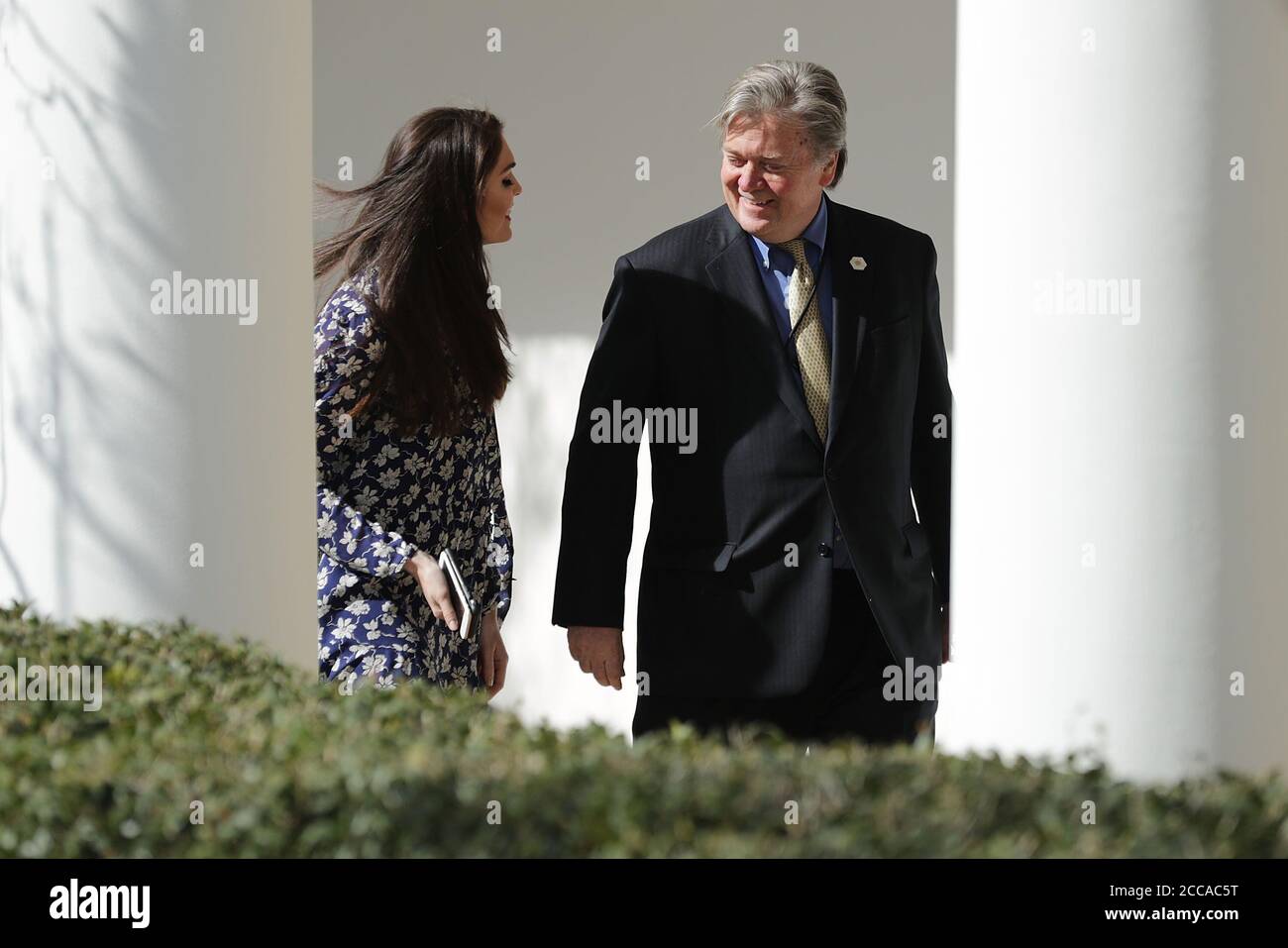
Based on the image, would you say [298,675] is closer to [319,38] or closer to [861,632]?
[861,632]

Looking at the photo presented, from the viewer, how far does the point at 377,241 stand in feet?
14.1

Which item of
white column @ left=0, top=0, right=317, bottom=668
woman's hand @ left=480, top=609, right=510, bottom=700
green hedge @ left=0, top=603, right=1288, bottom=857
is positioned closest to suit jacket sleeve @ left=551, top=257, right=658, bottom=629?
woman's hand @ left=480, top=609, right=510, bottom=700

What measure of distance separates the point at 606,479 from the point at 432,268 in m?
0.68

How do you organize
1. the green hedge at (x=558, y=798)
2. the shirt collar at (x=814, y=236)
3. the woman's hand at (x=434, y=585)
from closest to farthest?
the green hedge at (x=558, y=798) < the woman's hand at (x=434, y=585) < the shirt collar at (x=814, y=236)

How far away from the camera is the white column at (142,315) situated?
376 centimetres

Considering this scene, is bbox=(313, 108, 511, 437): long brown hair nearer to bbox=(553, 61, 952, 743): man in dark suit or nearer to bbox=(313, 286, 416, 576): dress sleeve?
bbox=(313, 286, 416, 576): dress sleeve

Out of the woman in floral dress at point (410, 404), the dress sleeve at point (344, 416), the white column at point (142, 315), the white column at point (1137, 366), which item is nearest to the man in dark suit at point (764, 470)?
the woman in floral dress at point (410, 404)

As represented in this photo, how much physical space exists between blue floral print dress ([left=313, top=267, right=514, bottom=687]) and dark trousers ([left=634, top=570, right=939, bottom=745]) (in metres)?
0.63

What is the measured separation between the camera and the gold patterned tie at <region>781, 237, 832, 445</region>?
13.6 feet

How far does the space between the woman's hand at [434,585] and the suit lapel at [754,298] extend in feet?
3.02

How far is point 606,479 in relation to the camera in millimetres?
4230

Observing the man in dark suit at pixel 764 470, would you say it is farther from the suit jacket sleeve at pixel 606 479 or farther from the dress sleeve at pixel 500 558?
the dress sleeve at pixel 500 558

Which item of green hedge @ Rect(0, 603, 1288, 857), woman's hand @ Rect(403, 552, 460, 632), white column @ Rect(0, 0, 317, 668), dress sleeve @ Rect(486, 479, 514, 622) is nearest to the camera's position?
green hedge @ Rect(0, 603, 1288, 857)
